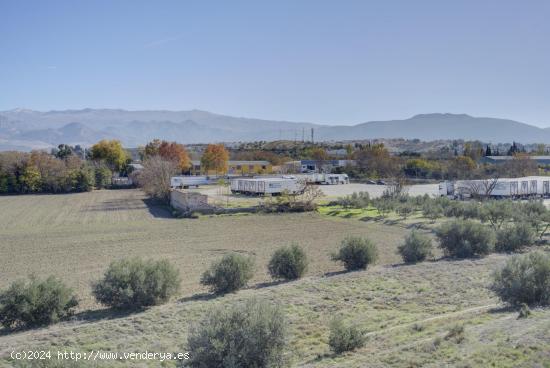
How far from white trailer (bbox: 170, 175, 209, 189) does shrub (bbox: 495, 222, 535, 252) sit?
3368 cm

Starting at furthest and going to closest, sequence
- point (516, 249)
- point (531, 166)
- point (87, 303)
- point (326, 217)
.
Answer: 1. point (531, 166)
2. point (326, 217)
3. point (516, 249)
4. point (87, 303)

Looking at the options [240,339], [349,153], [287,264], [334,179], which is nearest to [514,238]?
[287,264]

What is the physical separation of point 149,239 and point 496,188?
27.6 meters

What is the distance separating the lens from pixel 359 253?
52.6 feet

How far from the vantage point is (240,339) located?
23.9ft

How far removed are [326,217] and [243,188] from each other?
1595cm

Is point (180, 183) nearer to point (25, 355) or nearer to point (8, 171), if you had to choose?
point (8, 171)

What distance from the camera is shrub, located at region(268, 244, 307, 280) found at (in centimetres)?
1495

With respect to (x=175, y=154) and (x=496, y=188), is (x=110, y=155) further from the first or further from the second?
(x=496, y=188)

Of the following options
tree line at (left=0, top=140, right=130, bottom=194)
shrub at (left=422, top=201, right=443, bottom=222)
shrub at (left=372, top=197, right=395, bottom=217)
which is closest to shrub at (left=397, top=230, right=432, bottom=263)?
shrub at (left=422, top=201, right=443, bottom=222)

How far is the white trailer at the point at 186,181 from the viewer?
47.8 m

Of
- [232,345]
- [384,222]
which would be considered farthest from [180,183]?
[232,345]

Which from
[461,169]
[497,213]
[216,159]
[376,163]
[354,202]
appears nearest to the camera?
[497,213]

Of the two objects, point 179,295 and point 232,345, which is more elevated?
point 232,345
